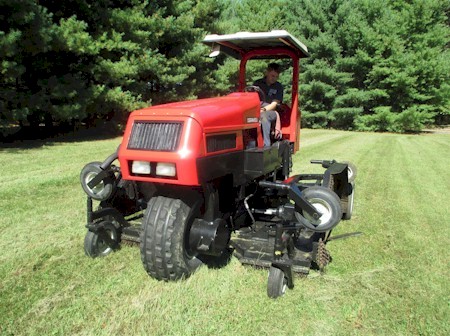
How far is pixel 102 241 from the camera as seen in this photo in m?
3.81

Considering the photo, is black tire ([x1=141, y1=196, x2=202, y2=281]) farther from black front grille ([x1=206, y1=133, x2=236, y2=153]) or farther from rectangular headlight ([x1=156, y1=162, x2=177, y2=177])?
black front grille ([x1=206, y1=133, x2=236, y2=153])

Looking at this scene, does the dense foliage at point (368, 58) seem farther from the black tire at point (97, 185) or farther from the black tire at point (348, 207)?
the black tire at point (97, 185)

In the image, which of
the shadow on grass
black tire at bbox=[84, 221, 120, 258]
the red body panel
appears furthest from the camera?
the shadow on grass

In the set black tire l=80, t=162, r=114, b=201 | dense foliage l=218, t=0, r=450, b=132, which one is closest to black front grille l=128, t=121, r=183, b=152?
black tire l=80, t=162, r=114, b=201

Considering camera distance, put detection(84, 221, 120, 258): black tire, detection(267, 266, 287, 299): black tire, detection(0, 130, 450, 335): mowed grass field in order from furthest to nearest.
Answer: detection(84, 221, 120, 258): black tire < detection(267, 266, 287, 299): black tire < detection(0, 130, 450, 335): mowed grass field

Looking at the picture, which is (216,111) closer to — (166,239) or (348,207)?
(166,239)

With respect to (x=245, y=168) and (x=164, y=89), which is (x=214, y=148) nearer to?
(x=245, y=168)

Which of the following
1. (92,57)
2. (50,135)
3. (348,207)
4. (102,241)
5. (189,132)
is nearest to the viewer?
(189,132)

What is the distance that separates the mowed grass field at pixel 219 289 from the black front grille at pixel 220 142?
43.2 inches

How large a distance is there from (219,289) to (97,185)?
161cm

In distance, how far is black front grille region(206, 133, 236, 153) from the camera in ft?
10.4

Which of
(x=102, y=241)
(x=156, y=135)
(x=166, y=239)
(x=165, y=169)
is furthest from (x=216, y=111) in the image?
(x=102, y=241)

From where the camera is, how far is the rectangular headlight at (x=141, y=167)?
122 inches

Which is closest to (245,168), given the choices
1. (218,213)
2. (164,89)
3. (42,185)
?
(218,213)
